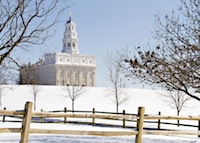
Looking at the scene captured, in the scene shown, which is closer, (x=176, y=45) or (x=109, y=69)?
(x=176, y=45)

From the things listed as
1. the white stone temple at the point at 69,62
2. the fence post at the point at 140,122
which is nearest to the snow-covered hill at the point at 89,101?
the fence post at the point at 140,122

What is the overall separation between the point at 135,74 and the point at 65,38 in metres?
133

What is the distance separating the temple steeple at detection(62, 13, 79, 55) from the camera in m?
141

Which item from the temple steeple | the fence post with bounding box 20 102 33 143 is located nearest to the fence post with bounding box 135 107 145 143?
the fence post with bounding box 20 102 33 143

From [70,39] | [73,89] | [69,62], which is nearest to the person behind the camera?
[73,89]

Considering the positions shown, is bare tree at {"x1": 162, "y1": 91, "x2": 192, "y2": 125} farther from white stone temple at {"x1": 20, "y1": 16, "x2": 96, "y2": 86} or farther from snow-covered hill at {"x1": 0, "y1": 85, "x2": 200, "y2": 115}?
white stone temple at {"x1": 20, "y1": 16, "x2": 96, "y2": 86}

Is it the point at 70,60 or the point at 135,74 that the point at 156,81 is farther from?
the point at 70,60

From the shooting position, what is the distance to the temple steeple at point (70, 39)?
141 metres

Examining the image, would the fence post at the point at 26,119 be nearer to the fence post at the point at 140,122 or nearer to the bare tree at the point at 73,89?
the fence post at the point at 140,122

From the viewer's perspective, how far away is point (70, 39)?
142 metres

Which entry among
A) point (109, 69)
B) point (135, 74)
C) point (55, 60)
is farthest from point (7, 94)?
point (55, 60)

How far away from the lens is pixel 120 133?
8.01 m

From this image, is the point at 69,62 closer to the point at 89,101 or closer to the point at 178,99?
the point at 89,101

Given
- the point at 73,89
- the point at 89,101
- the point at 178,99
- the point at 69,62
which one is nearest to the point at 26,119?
the point at 178,99
